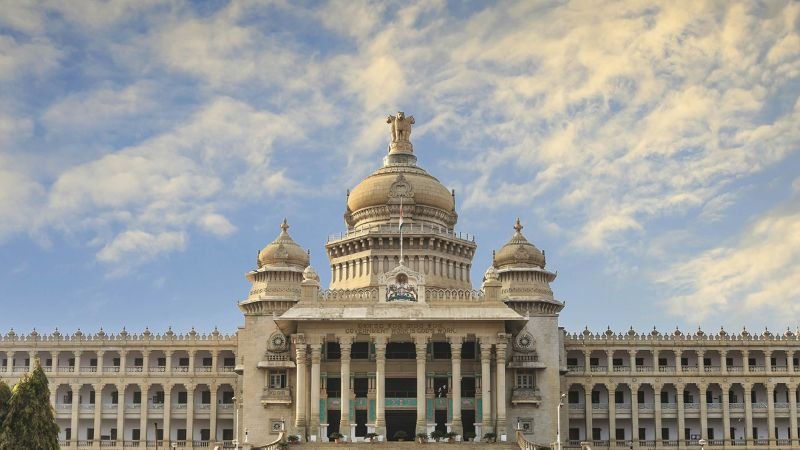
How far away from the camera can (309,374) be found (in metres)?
88.5

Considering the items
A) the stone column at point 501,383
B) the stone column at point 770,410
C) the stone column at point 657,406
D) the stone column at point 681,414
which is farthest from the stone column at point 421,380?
the stone column at point 770,410

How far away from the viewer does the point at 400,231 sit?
100 metres

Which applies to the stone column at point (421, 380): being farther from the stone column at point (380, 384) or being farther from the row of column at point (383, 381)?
the stone column at point (380, 384)

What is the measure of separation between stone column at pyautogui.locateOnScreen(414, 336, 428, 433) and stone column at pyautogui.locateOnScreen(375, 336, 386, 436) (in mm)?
2577

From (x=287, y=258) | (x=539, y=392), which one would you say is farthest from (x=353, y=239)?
(x=539, y=392)

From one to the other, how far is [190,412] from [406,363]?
2580 centimetres

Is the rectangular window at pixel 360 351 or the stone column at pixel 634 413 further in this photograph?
the stone column at pixel 634 413

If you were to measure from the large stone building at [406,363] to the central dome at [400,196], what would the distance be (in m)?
0.18

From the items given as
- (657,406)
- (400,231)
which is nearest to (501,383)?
(400,231)

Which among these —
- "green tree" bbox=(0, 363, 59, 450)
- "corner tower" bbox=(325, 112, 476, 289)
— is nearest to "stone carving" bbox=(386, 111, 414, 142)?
"corner tower" bbox=(325, 112, 476, 289)

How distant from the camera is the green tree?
210ft

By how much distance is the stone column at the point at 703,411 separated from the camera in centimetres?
10562

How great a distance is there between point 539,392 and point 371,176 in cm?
2572

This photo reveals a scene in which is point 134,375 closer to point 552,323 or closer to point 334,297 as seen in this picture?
point 334,297
